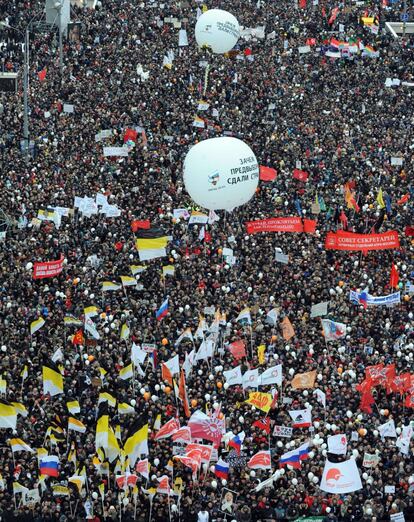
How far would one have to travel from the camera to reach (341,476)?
24.2 metres

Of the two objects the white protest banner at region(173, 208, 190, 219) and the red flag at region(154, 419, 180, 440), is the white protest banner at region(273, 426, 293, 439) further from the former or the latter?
the white protest banner at region(173, 208, 190, 219)

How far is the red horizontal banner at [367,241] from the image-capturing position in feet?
107

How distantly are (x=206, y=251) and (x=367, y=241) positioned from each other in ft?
13.8

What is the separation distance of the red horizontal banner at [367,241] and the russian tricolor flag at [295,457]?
850 centimetres

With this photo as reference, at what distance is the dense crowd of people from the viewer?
2522cm

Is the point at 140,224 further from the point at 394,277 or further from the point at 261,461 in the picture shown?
the point at 261,461

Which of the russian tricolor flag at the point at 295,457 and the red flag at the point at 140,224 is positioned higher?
the red flag at the point at 140,224

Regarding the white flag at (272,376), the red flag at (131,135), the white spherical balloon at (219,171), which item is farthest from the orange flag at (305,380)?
the red flag at (131,135)

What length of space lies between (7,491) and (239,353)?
6.41 m

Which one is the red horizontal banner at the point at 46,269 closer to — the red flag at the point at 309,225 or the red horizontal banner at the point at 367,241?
the red flag at the point at 309,225

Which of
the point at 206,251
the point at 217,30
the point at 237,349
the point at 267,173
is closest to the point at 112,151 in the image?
the point at 267,173

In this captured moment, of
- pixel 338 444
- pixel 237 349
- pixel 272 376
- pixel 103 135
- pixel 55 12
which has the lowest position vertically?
pixel 338 444

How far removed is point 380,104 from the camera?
44.1 metres

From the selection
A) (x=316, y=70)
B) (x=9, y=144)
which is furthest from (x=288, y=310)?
(x=316, y=70)
